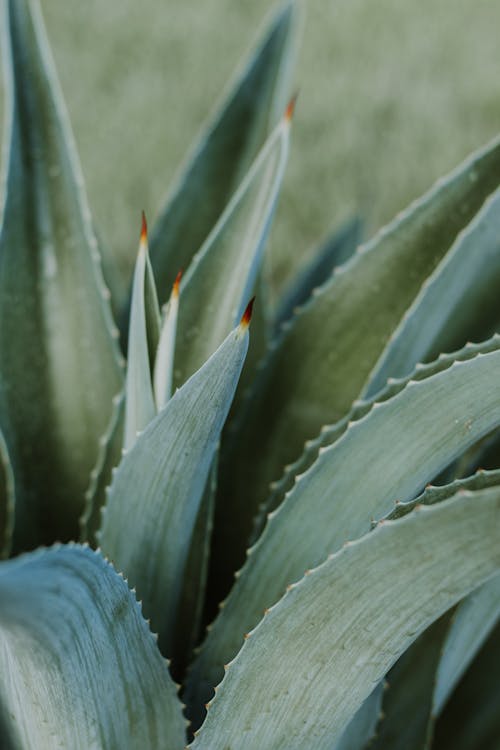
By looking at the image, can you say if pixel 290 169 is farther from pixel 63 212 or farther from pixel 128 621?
pixel 128 621

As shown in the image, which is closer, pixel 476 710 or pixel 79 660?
pixel 79 660

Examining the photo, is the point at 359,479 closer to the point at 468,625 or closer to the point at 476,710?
the point at 468,625

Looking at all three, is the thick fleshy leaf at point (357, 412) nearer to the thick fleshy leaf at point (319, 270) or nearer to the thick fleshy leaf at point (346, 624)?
the thick fleshy leaf at point (346, 624)

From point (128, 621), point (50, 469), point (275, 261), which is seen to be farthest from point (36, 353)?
point (275, 261)

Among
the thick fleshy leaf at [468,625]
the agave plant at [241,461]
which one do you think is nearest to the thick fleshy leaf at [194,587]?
the agave plant at [241,461]

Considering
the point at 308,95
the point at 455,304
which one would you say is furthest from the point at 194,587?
the point at 308,95

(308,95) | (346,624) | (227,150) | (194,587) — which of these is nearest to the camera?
(346,624)
